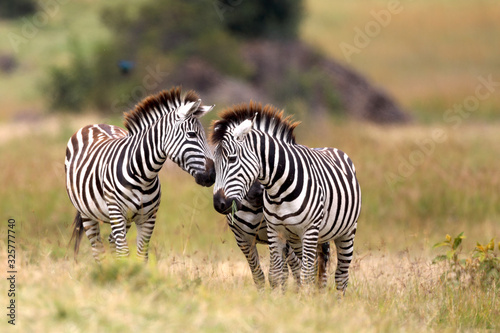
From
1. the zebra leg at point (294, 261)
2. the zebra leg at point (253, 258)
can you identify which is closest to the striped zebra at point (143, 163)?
the zebra leg at point (253, 258)

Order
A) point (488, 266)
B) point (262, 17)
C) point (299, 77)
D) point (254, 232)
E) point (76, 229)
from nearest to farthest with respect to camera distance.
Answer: point (254, 232) → point (488, 266) → point (76, 229) → point (299, 77) → point (262, 17)

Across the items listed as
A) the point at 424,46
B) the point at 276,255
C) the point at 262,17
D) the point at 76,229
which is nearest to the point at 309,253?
the point at 276,255

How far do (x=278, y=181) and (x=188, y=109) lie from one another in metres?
1.17

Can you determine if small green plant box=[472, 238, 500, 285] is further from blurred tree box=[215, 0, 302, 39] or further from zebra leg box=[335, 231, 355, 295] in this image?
blurred tree box=[215, 0, 302, 39]

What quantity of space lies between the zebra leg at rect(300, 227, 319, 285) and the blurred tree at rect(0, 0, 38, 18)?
152ft

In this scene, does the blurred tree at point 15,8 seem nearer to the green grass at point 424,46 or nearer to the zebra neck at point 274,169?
the green grass at point 424,46

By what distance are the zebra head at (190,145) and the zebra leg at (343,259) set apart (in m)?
1.95

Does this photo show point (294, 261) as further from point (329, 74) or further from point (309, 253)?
point (329, 74)

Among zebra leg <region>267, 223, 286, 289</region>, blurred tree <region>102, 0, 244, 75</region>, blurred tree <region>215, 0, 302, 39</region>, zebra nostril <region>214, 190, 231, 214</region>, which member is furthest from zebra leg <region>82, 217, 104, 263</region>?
blurred tree <region>215, 0, 302, 39</region>

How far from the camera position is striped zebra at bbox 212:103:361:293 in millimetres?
6715

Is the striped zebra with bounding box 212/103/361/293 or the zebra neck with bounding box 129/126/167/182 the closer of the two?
the striped zebra with bounding box 212/103/361/293

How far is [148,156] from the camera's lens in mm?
7164

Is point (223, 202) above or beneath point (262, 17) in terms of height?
beneath

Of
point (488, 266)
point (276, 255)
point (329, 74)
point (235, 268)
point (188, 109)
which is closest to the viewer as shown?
point (188, 109)
